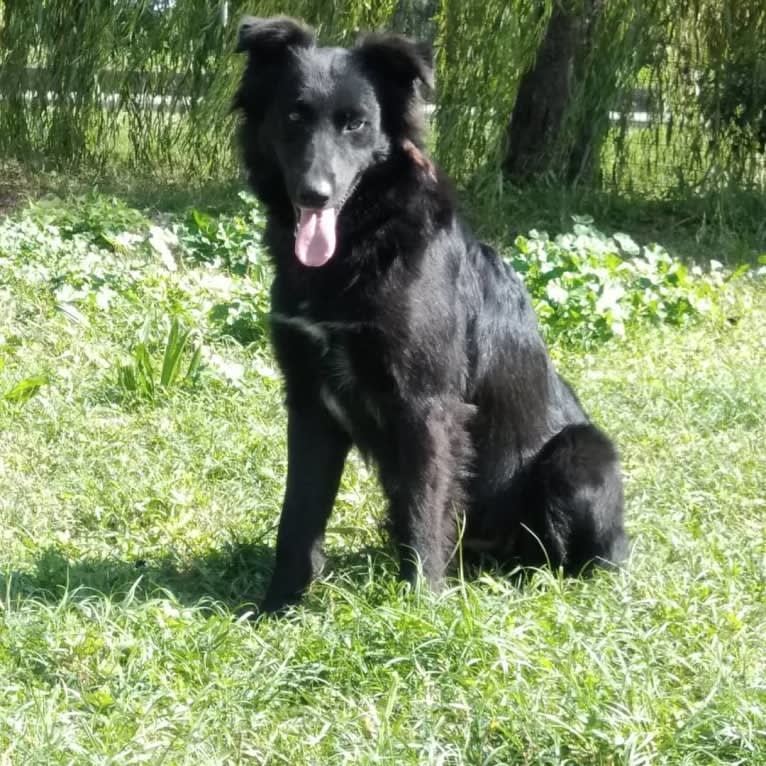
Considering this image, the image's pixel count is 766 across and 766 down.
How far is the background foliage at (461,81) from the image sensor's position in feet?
27.6

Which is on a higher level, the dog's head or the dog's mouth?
the dog's head

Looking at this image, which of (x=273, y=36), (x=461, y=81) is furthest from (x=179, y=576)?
(x=461, y=81)

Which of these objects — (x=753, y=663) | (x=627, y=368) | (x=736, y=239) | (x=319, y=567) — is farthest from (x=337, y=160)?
(x=736, y=239)

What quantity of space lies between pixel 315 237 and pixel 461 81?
561cm

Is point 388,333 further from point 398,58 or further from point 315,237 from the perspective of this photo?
point 398,58

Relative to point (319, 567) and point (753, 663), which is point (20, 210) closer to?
point (319, 567)

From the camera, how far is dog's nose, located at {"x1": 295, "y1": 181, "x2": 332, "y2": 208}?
3.12 metres

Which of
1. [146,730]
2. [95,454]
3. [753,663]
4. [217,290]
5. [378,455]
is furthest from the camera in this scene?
[217,290]

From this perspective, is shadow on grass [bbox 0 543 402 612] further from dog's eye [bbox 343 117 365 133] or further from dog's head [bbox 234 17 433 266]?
dog's eye [bbox 343 117 365 133]

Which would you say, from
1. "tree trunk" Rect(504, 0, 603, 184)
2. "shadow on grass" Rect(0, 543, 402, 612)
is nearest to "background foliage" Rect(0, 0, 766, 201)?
"tree trunk" Rect(504, 0, 603, 184)

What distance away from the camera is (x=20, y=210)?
7777 millimetres

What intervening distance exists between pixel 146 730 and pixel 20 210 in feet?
18.9

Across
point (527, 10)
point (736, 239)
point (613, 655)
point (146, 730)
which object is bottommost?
point (146, 730)

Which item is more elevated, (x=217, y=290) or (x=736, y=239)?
(x=736, y=239)
